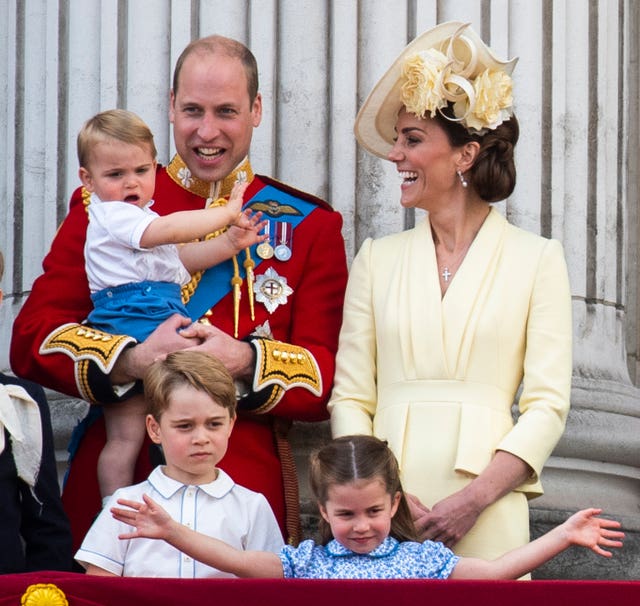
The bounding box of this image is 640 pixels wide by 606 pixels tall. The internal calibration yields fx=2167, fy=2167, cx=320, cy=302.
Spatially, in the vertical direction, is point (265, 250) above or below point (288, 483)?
above

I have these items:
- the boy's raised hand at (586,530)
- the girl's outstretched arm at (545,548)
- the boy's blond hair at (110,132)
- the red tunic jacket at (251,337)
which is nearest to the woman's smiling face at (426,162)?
the red tunic jacket at (251,337)

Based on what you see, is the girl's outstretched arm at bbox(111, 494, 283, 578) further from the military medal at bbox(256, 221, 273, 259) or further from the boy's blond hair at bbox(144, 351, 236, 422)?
the military medal at bbox(256, 221, 273, 259)

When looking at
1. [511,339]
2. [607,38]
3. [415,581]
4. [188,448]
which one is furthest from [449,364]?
[607,38]

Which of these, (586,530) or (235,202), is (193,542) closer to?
(586,530)

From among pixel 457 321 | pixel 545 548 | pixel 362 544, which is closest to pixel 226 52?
pixel 457 321

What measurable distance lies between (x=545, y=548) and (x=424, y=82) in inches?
56.3

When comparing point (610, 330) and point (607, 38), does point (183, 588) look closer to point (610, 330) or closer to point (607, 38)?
point (610, 330)

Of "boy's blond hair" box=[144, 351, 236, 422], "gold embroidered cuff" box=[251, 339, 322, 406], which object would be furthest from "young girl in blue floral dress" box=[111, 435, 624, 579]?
"gold embroidered cuff" box=[251, 339, 322, 406]

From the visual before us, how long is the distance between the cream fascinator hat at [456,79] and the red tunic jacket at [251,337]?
48 centimetres

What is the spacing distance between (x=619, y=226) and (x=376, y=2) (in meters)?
1.06

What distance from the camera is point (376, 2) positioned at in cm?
659

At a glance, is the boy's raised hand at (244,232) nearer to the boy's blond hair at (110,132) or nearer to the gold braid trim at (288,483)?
the boy's blond hair at (110,132)

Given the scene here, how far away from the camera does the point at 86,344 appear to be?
5.54m

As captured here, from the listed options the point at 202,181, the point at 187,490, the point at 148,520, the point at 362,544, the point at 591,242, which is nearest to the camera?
the point at 148,520
